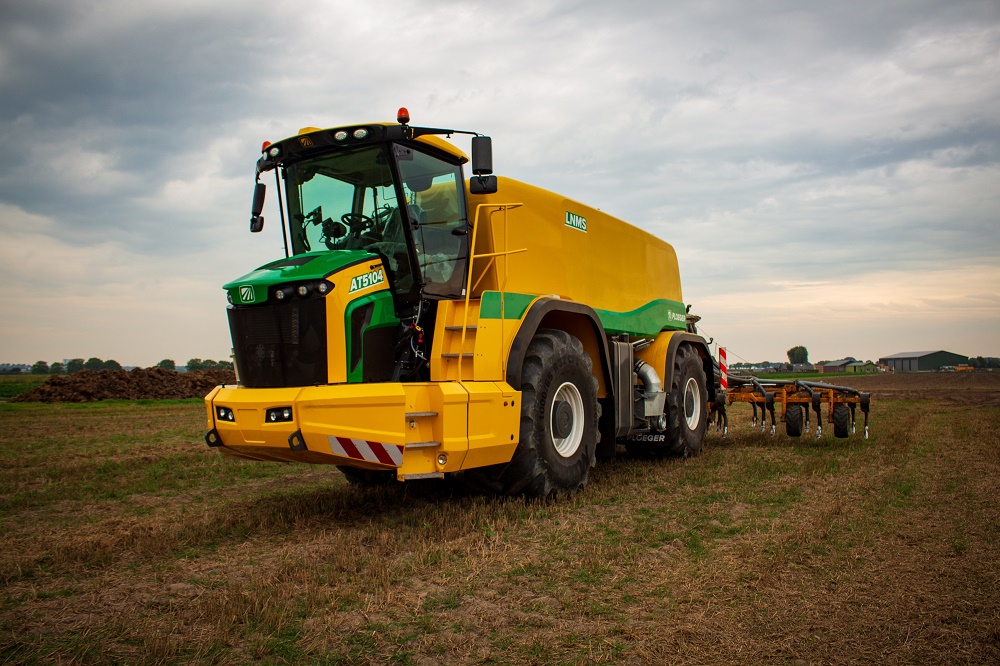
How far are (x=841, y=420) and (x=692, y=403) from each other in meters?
2.41

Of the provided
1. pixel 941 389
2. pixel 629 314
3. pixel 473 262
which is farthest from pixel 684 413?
pixel 941 389

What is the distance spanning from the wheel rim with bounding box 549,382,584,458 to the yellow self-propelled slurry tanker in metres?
0.02

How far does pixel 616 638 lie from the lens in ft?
11.5

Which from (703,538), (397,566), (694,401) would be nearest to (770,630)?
(703,538)

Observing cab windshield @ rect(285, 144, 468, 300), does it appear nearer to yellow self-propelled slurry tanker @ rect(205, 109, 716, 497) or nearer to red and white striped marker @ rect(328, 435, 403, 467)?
A: yellow self-propelled slurry tanker @ rect(205, 109, 716, 497)

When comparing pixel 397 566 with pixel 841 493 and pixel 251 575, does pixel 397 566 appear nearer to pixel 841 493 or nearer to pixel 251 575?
pixel 251 575

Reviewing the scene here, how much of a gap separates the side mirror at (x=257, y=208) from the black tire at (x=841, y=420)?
28.6 ft

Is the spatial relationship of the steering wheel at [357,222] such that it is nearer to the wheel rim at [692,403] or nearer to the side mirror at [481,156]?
the side mirror at [481,156]

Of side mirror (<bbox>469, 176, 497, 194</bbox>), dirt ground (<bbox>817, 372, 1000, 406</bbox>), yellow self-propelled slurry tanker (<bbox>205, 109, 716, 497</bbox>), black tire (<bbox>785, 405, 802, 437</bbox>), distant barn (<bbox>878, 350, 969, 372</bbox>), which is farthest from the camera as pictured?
distant barn (<bbox>878, 350, 969, 372</bbox>)

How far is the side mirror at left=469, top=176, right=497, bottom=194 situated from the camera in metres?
5.94

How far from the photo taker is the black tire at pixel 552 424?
638cm

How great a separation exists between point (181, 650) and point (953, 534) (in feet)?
16.8

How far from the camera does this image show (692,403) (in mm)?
10570

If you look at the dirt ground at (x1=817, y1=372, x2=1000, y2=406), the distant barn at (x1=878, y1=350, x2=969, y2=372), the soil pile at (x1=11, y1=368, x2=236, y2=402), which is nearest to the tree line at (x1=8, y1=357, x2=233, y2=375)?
the soil pile at (x1=11, y1=368, x2=236, y2=402)
